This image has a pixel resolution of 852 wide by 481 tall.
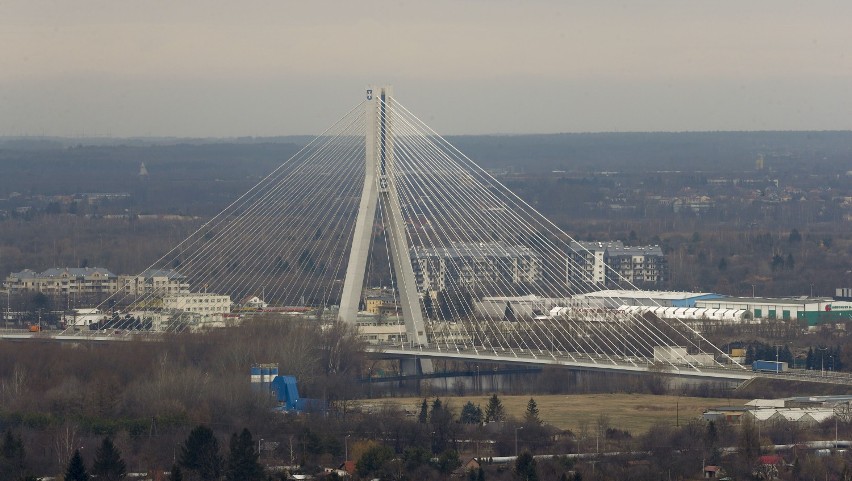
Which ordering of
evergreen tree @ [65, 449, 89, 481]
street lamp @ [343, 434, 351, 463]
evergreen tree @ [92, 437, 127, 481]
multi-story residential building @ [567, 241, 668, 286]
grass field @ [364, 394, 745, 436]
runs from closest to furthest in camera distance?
evergreen tree @ [65, 449, 89, 481] → evergreen tree @ [92, 437, 127, 481] → street lamp @ [343, 434, 351, 463] → grass field @ [364, 394, 745, 436] → multi-story residential building @ [567, 241, 668, 286]

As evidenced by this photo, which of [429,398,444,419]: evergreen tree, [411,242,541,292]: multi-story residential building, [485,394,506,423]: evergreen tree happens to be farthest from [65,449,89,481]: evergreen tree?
[411,242,541,292]: multi-story residential building

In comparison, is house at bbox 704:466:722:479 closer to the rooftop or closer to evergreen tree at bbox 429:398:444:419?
evergreen tree at bbox 429:398:444:419

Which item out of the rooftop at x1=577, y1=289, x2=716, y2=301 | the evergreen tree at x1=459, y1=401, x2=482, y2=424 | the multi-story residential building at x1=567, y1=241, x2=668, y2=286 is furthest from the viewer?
the multi-story residential building at x1=567, y1=241, x2=668, y2=286

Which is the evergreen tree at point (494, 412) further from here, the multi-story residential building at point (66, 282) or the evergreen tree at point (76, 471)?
the multi-story residential building at point (66, 282)

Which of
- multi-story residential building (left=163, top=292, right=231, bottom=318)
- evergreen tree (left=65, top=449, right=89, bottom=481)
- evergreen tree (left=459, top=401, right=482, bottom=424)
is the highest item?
multi-story residential building (left=163, top=292, right=231, bottom=318)

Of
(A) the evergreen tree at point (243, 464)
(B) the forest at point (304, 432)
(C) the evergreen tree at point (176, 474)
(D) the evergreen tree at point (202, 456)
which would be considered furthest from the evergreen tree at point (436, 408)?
(C) the evergreen tree at point (176, 474)

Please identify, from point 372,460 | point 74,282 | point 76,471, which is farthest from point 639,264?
point 76,471

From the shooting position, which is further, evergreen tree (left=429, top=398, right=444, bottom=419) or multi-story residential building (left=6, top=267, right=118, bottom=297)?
multi-story residential building (left=6, top=267, right=118, bottom=297)
